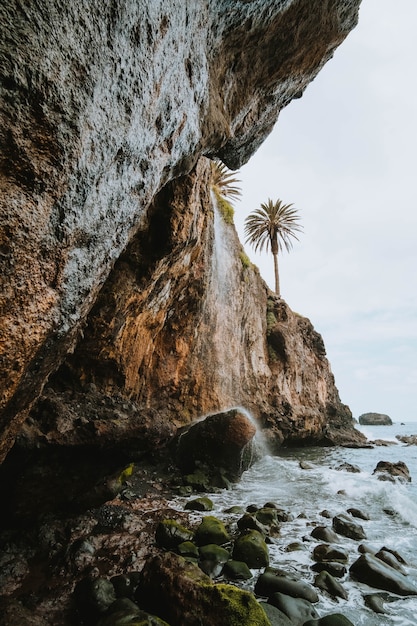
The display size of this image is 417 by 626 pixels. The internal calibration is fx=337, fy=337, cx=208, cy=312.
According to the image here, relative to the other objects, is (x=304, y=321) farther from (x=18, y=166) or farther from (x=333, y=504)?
(x=18, y=166)

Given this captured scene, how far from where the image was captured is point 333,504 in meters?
8.77

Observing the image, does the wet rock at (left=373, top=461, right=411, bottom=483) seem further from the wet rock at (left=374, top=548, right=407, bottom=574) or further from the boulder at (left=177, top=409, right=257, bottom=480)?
the wet rock at (left=374, top=548, right=407, bottom=574)

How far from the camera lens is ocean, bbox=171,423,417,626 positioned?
4.32 metres

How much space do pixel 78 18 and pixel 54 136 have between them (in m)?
0.98

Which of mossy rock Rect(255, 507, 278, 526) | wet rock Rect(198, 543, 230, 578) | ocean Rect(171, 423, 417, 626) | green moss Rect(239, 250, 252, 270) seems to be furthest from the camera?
green moss Rect(239, 250, 252, 270)

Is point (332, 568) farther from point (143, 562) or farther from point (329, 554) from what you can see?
point (143, 562)

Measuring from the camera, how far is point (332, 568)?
507 centimetres

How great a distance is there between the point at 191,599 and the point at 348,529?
4.48 m

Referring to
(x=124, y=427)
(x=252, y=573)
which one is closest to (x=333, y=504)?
(x=252, y=573)

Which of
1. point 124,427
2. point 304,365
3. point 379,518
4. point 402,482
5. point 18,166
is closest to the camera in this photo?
point 18,166

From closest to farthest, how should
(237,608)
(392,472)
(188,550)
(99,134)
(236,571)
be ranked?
(99,134)
(237,608)
(236,571)
(188,550)
(392,472)

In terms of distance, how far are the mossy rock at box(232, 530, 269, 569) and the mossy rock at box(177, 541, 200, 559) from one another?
59 centimetres

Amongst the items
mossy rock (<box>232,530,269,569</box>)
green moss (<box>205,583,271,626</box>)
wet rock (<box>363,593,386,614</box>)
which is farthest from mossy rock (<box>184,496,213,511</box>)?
green moss (<box>205,583,271,626</box>)

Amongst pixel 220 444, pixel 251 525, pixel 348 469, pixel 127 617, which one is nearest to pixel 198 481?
pixel 220 444
